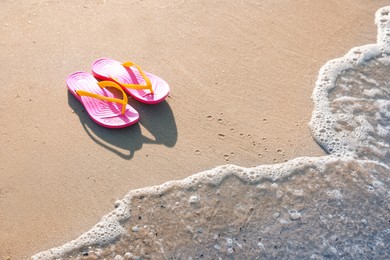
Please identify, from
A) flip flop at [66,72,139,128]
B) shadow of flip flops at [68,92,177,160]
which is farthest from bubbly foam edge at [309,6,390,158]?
flip flop at [66,72,139,128]

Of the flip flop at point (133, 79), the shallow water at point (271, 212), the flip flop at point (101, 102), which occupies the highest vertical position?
the flip flop at point (133, 79)

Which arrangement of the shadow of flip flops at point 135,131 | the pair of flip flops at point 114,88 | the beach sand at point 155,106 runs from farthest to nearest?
the pair of flip flops at point 114,88 → the shadow of flip flops at point 135,131 → the beach sand at point 155,106

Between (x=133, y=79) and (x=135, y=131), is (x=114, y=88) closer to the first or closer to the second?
(x=133, y=79)

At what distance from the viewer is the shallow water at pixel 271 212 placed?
297cm

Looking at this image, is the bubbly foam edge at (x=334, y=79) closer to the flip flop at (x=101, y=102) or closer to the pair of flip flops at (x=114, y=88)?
the pair of flip flops at (x=114, y=88)

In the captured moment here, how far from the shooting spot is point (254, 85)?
3785mm

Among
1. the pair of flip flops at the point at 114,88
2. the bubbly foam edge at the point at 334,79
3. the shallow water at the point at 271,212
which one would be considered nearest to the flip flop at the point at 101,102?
the pair of flip flops at the point at 114,88

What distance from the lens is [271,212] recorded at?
316cm

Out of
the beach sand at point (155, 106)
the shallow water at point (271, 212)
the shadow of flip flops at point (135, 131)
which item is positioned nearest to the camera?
the shallow water at point (271, 212)

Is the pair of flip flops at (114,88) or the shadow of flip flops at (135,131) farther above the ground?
the pair of flip flops at (114,88)

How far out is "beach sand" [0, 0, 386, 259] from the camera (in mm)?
3137

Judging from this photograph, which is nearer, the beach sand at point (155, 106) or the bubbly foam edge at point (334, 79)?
the beach sand at point (155, 106)

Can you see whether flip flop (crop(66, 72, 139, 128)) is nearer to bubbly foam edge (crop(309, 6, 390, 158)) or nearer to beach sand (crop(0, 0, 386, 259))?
beach sand (crop(0, 0, 386, 259))

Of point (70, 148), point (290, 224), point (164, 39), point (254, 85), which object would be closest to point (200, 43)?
point (164, 39)
